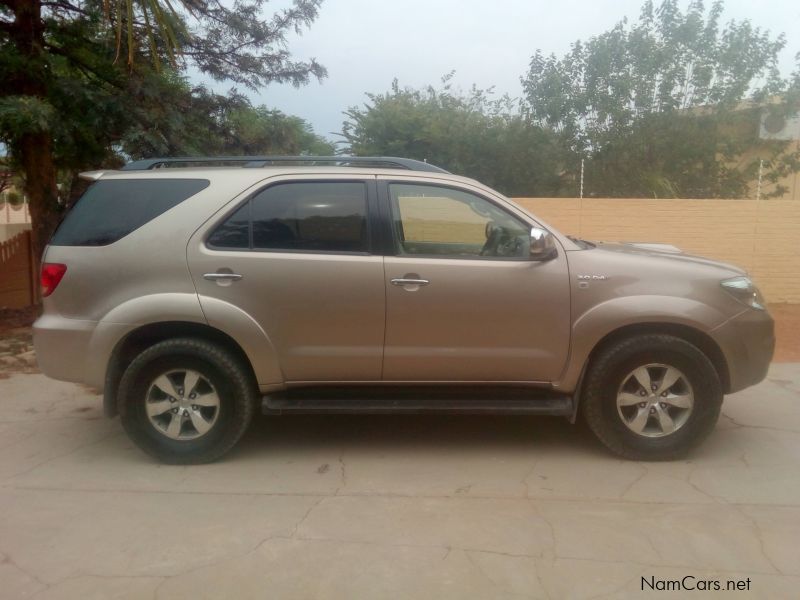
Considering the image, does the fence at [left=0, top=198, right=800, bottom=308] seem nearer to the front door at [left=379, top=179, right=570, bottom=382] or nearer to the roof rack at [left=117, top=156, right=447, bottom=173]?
the roof rack at [left=117, top=156, right=447, bottom=173]

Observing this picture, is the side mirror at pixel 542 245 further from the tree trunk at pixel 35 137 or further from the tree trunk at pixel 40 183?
the tree trunk at pixel 40 183

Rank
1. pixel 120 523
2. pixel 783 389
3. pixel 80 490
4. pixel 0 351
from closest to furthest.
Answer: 1. pixel 120 523
2. pixel 80 490
3. pixel 783 389
4. pixel 0 351

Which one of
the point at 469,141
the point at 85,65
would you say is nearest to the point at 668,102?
the point at 469,141

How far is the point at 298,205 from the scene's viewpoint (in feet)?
17.3

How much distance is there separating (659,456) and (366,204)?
2691 mm

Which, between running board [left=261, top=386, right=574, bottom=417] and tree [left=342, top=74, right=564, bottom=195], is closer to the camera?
running board [left=261, top=386, right=574, bottom=417]

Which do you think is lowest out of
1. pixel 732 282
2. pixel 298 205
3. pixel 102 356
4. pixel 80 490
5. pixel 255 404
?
pixel 80 490

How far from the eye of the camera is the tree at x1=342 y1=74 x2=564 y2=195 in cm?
1686

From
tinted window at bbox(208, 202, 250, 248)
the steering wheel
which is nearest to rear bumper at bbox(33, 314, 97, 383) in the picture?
tinted window at bbox(208, 202, 250, 248)

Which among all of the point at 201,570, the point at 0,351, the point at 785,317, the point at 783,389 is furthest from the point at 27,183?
the point at 785,317

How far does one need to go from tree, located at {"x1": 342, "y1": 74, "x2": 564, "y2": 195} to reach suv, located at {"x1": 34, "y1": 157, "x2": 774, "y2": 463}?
467 inches

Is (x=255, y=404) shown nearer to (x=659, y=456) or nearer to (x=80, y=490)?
(x=80, y=490)

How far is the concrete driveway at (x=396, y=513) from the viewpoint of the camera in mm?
3682

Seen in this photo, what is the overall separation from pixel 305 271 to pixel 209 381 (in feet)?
3.31
